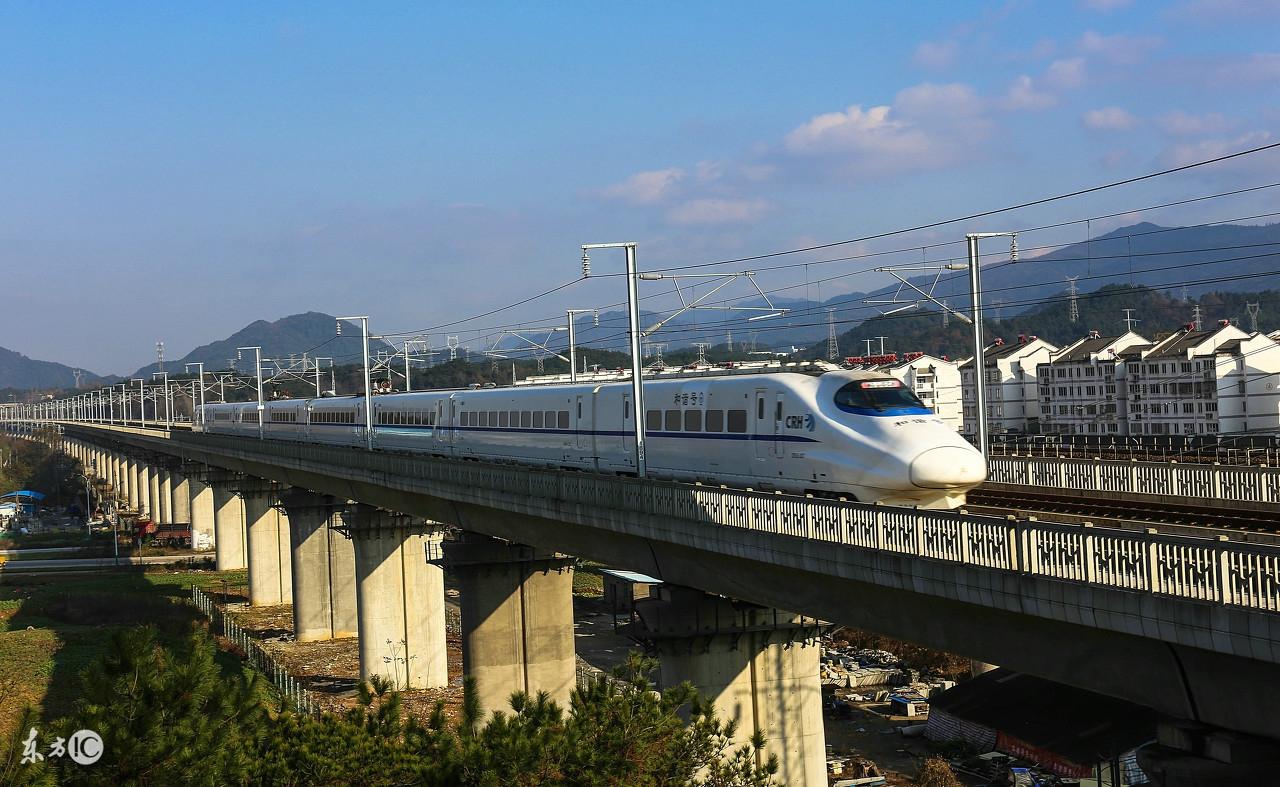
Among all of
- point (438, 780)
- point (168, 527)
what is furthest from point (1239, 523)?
point (168, 527)

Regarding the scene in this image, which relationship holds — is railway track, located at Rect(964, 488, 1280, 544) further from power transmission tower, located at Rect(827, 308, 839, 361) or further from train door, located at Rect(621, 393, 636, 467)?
power transmission tower, located at Rect(827, 308, 839, 361)

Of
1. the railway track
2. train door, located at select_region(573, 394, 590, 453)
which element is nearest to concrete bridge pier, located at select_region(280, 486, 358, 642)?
train door, located at select_region(573, 394, 590, 453)

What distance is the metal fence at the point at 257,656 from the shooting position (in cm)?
5384

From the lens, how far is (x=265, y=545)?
278 feet

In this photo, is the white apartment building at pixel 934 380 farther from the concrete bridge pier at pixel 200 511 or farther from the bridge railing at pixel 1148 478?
the concrete bridge pier at pixel 200 511

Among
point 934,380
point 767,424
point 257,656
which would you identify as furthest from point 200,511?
point 767,424

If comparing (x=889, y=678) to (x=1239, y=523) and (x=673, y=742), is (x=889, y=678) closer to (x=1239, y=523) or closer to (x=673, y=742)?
(x=1239, y=523)

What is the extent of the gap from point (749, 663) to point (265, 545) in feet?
195

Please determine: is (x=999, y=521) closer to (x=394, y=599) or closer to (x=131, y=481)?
(x=394, y=599)

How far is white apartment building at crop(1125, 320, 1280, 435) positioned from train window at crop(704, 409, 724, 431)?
62.8 m

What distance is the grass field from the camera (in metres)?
47.3

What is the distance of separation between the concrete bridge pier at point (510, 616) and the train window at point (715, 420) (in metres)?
14.3

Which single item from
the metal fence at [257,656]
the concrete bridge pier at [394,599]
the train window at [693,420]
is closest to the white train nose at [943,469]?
the train window at [693,420]

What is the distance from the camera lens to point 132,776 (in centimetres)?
1573
